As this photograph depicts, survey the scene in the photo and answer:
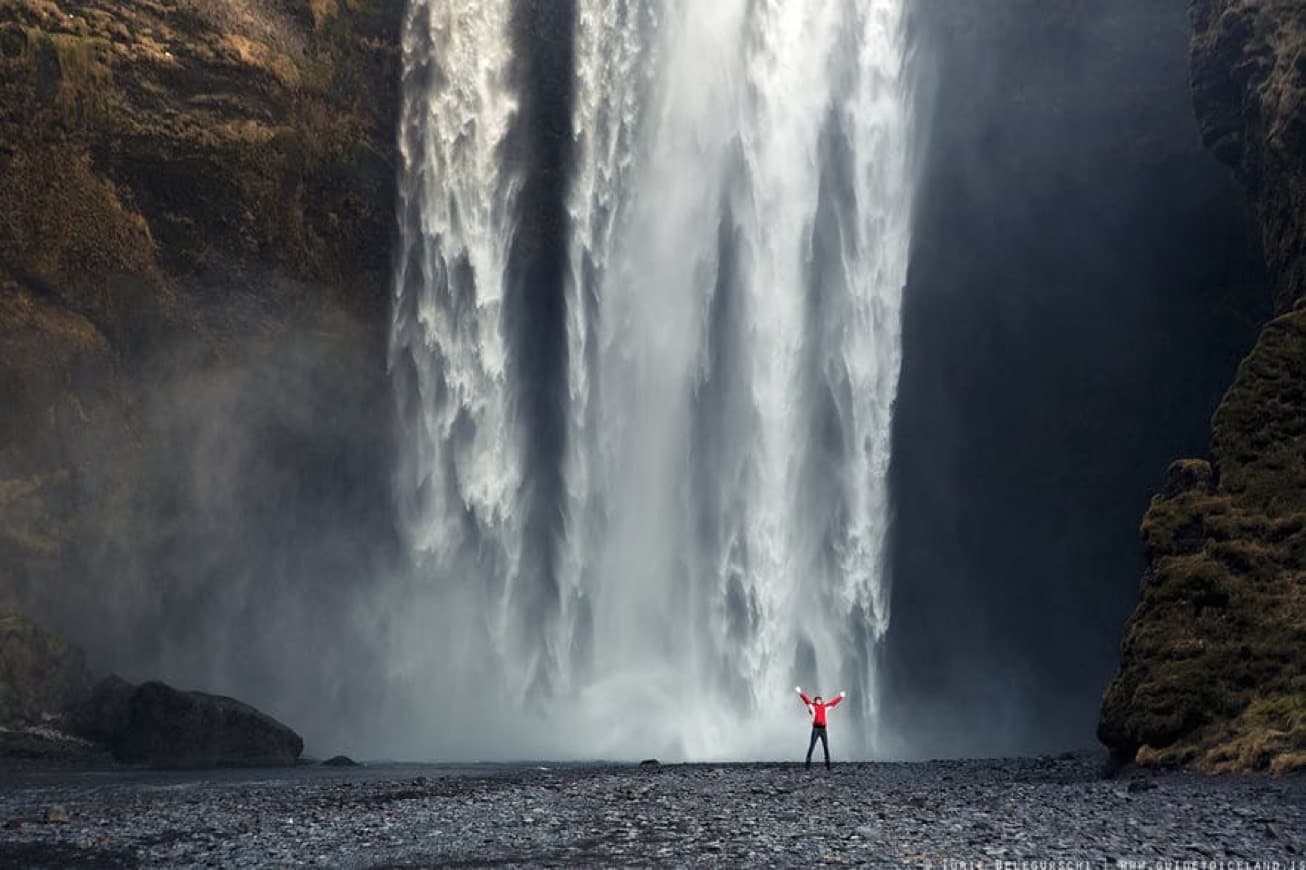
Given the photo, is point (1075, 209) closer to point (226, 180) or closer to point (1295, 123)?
point (1295, 123)

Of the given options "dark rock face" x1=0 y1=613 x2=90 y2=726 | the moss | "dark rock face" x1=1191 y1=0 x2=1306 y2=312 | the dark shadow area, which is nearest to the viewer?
the moss

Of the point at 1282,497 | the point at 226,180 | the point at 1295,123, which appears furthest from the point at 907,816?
the point at 226,180

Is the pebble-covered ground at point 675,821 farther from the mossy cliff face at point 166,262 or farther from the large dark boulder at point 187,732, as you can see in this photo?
the mossy cliff face at point 166,262

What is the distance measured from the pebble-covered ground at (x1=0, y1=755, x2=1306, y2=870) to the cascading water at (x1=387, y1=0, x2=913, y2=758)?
51.5 feet

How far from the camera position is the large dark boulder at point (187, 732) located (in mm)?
30094

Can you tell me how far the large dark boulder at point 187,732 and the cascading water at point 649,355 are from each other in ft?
23.2

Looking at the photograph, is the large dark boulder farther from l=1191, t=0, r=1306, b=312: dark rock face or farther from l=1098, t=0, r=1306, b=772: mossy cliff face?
l=1191, t=0, r=1306, b=312: dark rock face

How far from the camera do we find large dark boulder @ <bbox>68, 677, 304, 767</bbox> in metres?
30.1

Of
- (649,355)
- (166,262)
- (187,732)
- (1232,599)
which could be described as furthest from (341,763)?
(1232,599)

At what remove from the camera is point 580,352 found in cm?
4094

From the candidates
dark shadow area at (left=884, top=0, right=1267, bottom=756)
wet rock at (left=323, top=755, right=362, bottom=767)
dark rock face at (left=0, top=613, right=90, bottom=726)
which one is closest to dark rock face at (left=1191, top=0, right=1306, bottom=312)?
dark shadow area at (left=884, top=0, right=1267, bottom=756)


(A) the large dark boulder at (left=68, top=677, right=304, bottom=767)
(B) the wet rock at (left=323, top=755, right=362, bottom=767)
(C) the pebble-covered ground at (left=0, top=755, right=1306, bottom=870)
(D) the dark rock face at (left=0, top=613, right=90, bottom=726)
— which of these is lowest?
(C) the pebble-covered ground at (left=0, top=755, right=1306, bottom=870)

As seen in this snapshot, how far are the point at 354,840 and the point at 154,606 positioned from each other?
86.0ft

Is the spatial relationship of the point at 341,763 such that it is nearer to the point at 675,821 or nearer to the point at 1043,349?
the point at 675,821
